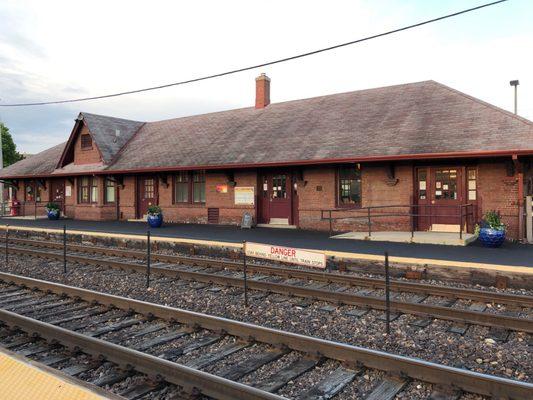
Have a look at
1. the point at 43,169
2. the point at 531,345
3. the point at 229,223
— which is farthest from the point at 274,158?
the point at 43,169

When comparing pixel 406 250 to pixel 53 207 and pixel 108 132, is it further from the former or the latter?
pixel 53 207

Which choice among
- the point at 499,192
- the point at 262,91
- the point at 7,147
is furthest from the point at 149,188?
the point at 7,147

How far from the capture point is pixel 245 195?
61.4ft

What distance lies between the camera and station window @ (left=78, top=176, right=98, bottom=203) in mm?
24766

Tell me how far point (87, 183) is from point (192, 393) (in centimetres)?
2373

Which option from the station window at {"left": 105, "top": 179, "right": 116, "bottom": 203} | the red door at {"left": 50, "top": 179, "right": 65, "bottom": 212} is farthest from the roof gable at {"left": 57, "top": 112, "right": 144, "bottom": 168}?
the red door at {"left": 50, "top": 179, "right": 65, "bottom": 212}

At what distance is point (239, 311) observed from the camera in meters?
6.77

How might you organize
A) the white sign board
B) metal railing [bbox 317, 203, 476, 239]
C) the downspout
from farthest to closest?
metal railing [bbox 317, 203, 476, 239] → the downspout → the white sign board

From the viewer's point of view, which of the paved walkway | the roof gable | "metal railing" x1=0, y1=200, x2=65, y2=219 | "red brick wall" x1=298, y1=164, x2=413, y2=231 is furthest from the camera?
"metal railing" x1=0, y1=200, x2=65, y2=219

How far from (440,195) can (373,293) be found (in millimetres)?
8180

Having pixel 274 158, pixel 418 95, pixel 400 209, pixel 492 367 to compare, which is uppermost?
pixel 418 95

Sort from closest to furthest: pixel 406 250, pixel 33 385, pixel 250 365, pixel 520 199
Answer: pixel 33 385 → pixel 250 365 → pixel 406 250 → pixel 520 199

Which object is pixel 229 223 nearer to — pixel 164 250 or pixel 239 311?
pixel 164 250

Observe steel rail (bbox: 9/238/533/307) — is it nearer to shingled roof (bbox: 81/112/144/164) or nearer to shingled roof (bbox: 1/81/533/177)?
shingled roof (bbox: 1/81/533/177)
